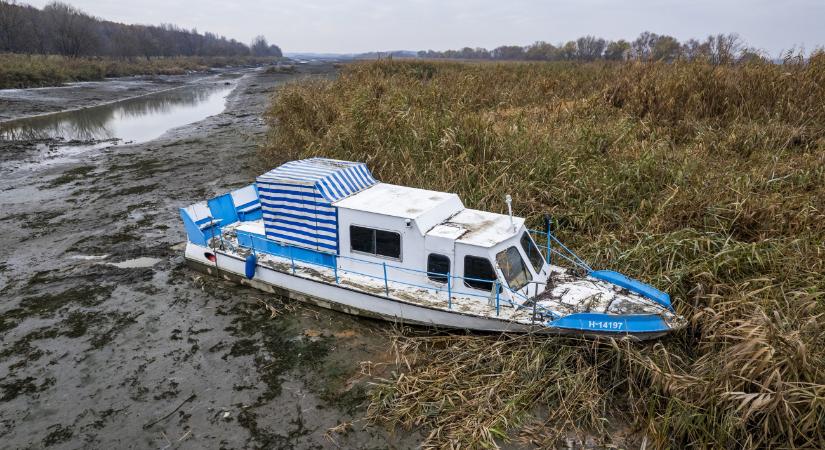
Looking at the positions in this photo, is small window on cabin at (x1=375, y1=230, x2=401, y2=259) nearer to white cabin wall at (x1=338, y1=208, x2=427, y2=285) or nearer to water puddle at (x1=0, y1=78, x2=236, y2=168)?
white cabin wall at (x1=338, y1=208, x2=427, y2=285)

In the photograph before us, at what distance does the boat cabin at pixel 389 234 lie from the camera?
7934 mm

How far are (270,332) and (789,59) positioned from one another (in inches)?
670

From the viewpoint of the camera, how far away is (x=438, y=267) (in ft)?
27.0

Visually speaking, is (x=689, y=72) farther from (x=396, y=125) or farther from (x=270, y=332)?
(x=270, y=332)

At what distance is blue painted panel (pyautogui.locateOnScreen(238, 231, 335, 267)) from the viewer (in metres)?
9.38

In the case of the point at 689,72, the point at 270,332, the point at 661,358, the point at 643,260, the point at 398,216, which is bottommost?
the point at 270,332

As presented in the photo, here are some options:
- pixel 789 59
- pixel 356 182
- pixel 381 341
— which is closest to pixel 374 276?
pixel 381 341

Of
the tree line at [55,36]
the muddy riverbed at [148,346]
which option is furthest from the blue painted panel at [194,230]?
the tree line at [55,36]

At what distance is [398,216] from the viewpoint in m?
8.18

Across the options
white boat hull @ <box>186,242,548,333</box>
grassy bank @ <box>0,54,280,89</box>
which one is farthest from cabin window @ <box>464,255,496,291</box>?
grassy bank @ <box>0,54,280,89</box>

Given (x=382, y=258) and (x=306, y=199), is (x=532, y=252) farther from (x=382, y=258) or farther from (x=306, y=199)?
(x=306, y=199)

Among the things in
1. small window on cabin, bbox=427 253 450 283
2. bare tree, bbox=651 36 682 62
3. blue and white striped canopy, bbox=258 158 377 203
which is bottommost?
small window on cabin, bbox=427 253 450 283

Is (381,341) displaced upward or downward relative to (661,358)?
downward

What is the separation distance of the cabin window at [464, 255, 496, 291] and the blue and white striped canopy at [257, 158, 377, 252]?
2.64m
